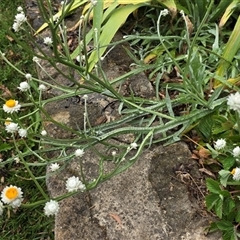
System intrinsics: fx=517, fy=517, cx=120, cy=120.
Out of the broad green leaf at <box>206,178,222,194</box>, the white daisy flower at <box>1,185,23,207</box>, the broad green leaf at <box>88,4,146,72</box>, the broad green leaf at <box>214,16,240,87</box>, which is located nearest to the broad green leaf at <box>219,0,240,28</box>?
the broad green leaf at <box>214,16,240,87</box>

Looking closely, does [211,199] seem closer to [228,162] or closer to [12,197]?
[228,162]

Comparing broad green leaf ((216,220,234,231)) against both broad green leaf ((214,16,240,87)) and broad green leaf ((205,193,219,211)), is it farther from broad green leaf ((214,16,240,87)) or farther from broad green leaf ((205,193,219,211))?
broad green leaf ((214,16,240,87))

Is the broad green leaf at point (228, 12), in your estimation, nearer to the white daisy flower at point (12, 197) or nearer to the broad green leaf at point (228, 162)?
the broad green leaf at point (228, 162)

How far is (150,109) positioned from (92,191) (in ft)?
1.26

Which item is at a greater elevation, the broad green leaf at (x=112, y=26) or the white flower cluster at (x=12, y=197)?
the white flower cluster at (x=12, y=197)

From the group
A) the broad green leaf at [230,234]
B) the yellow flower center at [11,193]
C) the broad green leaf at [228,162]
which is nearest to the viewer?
the yellow flower center at [11,193]

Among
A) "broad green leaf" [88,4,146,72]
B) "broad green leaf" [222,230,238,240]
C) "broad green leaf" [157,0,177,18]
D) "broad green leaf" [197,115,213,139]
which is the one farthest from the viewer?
"broad green leaf" [157,0,177,18]

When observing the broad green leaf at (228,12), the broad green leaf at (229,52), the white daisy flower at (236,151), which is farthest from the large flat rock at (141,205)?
the broad green leaf at (228,12)

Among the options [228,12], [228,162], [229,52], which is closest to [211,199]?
[228,162]

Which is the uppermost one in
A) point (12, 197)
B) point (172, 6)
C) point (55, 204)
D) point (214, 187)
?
point (12, 197)

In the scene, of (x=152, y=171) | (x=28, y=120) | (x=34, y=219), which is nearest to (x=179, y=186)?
(x=152, y=171)

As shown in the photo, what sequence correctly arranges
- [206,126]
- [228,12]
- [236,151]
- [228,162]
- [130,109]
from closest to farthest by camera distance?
[236,151] → [228,162] → [206,126] → [130,109] → [228,12]

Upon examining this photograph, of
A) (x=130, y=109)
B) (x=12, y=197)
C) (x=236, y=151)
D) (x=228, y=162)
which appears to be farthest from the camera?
(x=130, y=109)

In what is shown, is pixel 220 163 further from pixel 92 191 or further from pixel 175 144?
pixel 92 191
